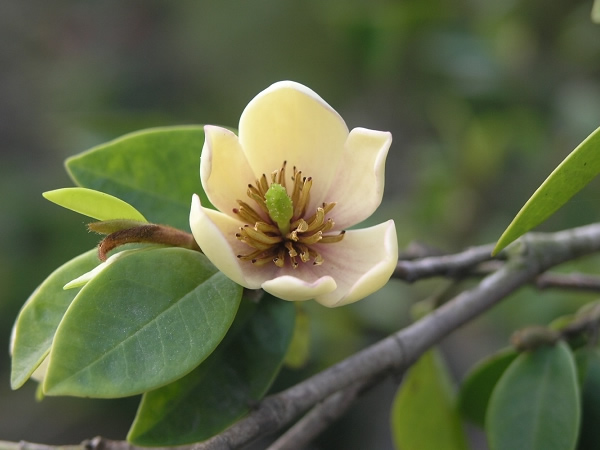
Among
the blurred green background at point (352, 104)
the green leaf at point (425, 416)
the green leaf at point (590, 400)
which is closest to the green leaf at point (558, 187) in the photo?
the green leaf at point (590, 400)

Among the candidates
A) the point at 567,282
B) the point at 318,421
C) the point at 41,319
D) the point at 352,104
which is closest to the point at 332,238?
the point at 318,421

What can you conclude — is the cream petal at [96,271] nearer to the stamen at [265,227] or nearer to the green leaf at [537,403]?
the stamen at [265,227]

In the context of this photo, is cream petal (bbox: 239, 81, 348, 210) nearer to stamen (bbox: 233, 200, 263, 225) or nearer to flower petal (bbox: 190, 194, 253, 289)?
stamen (bbox: 233, 200, 263, 225)

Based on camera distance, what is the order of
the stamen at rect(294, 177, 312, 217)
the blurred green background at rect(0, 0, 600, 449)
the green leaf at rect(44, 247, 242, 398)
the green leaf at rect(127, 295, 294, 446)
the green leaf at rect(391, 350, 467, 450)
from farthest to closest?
1. the blurred green background at rect(0, 0, 600, 449)
2. the green leaf at rect(391, 350, 467, 450)
3. the stamen at rect(294, 177, 312, 217)
4. the green leaf at rect(127, 295, 294, 446)
5. the green leaf at rect(44, 247, 242, 398)

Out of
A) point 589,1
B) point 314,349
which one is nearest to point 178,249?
point 314,349

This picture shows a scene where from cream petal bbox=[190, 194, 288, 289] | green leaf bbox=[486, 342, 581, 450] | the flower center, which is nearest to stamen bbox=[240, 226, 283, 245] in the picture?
the flower center

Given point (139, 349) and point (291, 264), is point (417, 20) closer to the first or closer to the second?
point (291, 264)

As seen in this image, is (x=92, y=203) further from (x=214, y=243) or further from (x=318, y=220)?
(x=318, y=220)
